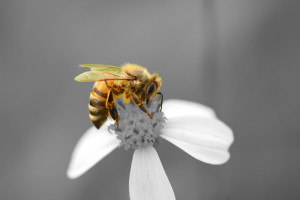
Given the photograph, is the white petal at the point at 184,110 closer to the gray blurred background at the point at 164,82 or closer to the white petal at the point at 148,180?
the gray blurred background at the point at 164,82

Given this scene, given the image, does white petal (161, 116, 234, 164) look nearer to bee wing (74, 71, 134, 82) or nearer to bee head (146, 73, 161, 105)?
bee head (146, 73, 161, 105)

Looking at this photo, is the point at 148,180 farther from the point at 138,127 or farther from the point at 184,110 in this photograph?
the point at 184,110

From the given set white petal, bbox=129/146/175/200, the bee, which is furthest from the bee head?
white petal, bbox=129/146/175/200

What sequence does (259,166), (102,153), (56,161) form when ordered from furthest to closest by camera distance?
(56,161)
(259,166)
(102,153)

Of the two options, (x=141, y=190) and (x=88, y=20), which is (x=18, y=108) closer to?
(x=88, y=20)

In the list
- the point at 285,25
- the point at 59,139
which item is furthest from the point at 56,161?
the point at 285,25

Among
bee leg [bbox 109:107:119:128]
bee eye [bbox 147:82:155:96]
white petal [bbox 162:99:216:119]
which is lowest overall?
white petal [bbox 162:99:216:119]
